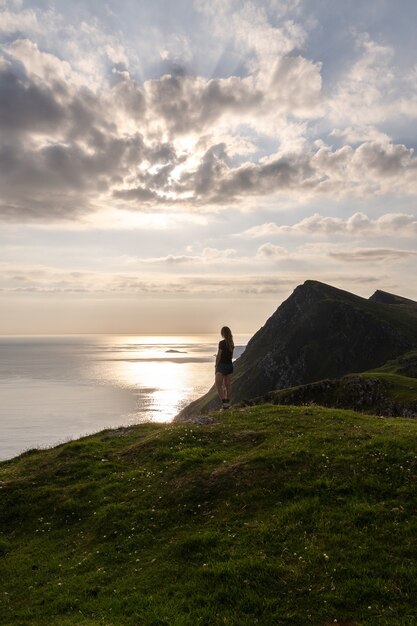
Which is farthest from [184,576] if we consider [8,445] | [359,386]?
[8,445]

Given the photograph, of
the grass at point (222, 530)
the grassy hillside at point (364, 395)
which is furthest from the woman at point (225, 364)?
the grassy hillside at point (364, 395)

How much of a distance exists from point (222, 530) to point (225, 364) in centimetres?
1616

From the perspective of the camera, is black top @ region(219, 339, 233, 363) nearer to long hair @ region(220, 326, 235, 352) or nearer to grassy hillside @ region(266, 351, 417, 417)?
long hair @ region(220, 326, 235, 352)

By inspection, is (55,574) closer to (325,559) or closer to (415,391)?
(325,559)

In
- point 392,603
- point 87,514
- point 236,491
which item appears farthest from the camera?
point 87,514

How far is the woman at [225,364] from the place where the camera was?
2955 cm

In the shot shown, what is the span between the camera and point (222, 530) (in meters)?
14.4

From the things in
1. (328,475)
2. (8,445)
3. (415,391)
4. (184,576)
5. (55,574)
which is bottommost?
(8,445)

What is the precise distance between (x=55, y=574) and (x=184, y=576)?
4766 mm

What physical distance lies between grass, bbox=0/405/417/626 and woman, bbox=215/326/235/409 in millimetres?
6698

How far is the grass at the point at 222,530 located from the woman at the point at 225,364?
264 inches

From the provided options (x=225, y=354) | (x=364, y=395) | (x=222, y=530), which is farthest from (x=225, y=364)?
(x=364, y=395)

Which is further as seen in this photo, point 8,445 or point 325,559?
point 8,445

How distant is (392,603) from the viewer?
10195 mm
